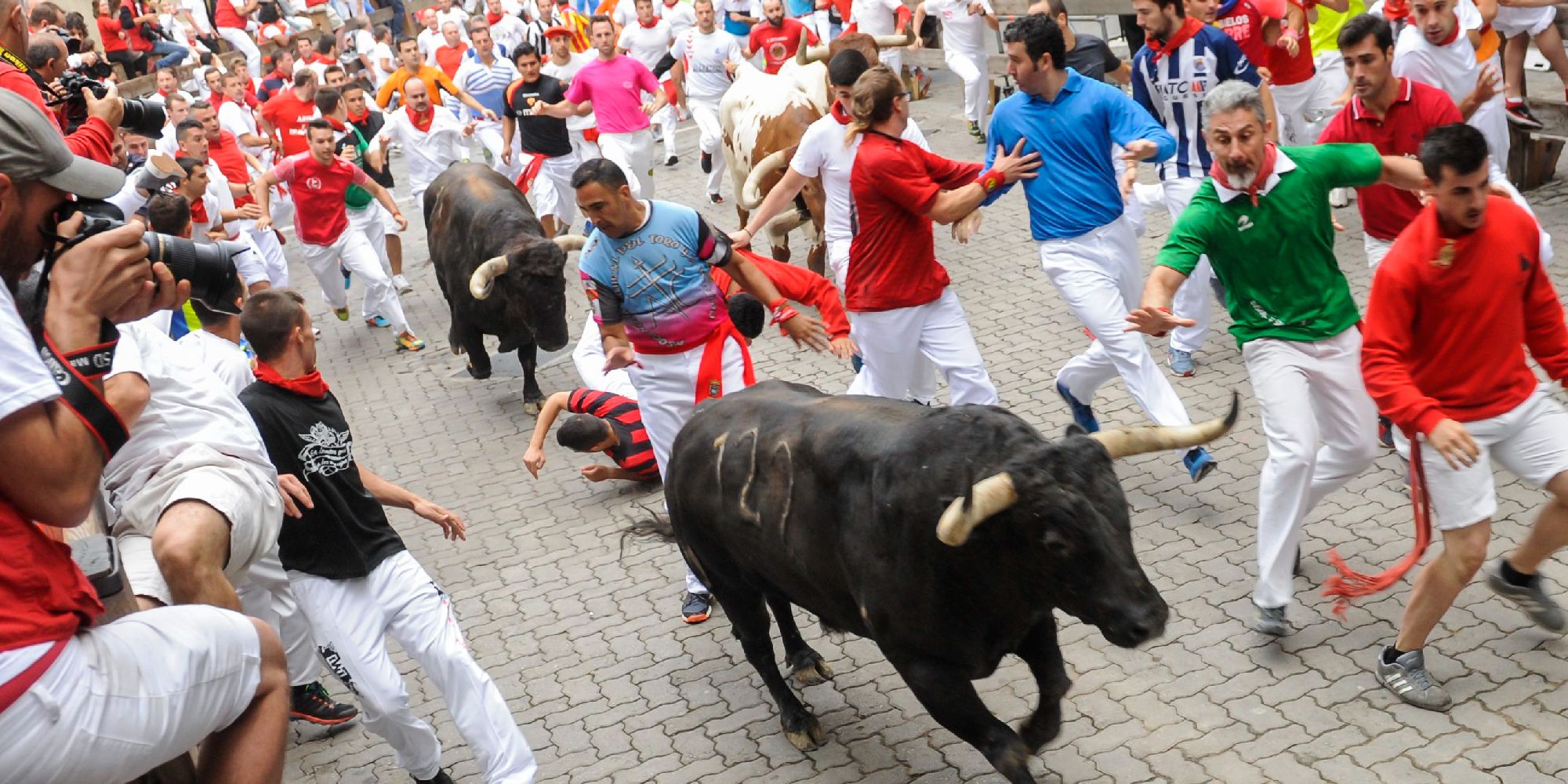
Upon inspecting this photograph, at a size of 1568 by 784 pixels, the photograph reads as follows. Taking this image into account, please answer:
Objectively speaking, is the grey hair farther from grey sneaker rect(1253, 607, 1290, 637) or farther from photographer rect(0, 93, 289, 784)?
photographer rect(0, 93, 289, 784)

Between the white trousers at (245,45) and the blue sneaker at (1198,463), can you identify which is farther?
the white trousers at (245,45)

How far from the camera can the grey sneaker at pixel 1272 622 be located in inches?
225

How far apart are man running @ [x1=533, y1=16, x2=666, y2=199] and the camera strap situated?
35.7 feet

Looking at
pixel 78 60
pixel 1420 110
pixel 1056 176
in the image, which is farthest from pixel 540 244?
pixel 78 60

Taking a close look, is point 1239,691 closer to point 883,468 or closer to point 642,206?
point 883,468

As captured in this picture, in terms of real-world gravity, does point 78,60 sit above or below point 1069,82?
below

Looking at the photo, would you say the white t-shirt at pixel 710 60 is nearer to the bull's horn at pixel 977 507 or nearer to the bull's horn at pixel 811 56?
the bull's horn at pixel 811 56

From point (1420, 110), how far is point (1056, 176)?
1.75m

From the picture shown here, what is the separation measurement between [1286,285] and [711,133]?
10.9 metres

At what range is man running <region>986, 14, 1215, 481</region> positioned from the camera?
279 inches

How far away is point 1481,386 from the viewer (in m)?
5.03

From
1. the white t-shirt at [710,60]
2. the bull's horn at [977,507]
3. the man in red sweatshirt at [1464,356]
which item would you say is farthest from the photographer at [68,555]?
the white t-shirt at [710,60]

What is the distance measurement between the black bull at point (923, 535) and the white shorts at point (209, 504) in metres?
1.70

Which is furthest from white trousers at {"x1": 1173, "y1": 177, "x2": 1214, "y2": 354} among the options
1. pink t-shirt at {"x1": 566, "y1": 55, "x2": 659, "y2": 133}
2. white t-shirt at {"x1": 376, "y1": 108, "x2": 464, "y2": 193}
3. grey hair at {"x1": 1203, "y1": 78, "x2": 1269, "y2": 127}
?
white t-shirt at {"x1": 376, "y1": 108, "x2": 464, "y2": 193}
